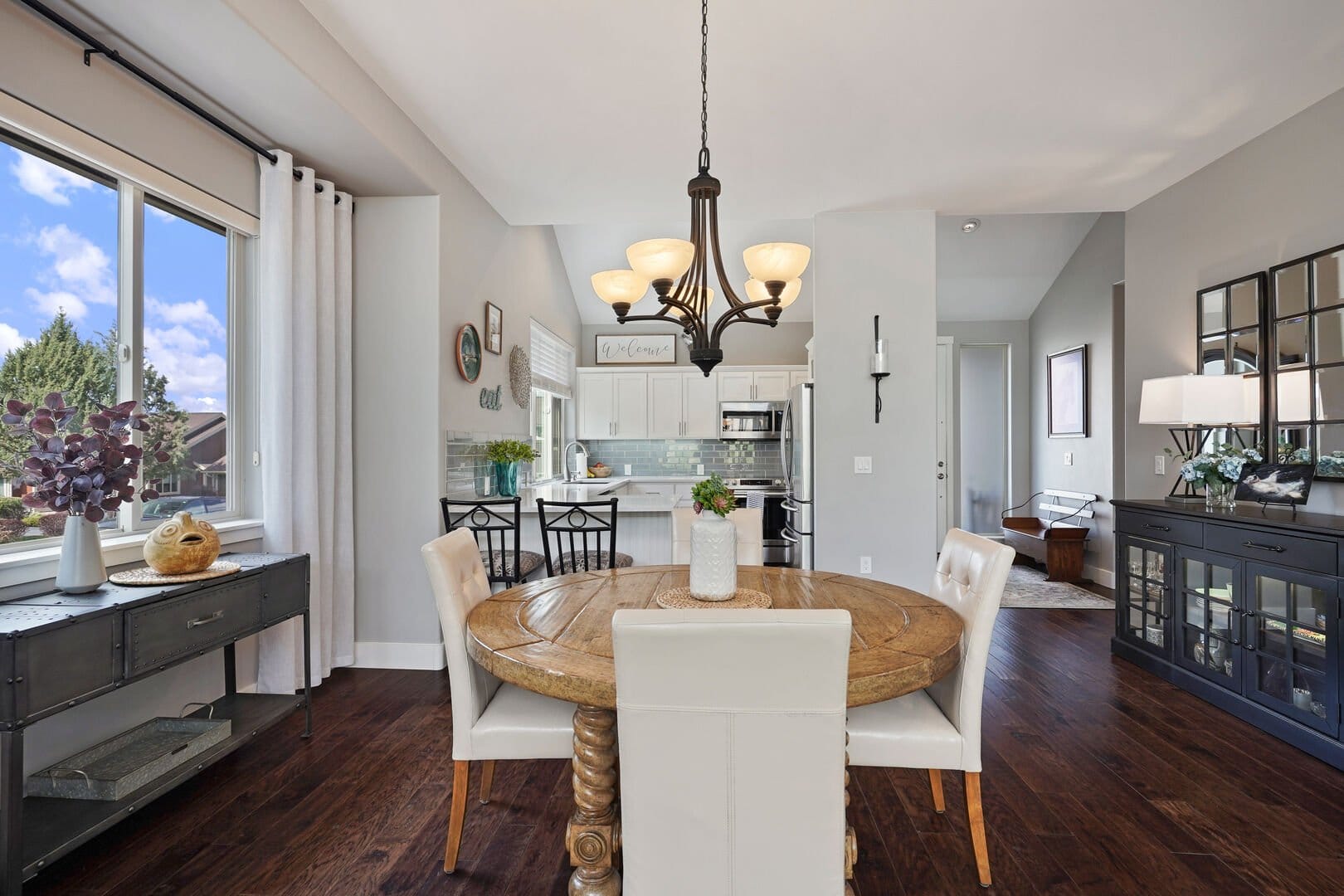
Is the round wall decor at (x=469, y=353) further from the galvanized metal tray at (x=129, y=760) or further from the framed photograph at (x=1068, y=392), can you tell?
the framed photograph at (x=1068, y=392)

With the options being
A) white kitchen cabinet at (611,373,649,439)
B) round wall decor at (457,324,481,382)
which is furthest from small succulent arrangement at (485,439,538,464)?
white kitchen cabinet at (611,373,649,439)

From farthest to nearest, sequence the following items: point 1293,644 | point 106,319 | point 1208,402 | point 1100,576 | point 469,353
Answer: point 1100,576
point 469,353
point 1208,402
point 1293,644
point 106,319

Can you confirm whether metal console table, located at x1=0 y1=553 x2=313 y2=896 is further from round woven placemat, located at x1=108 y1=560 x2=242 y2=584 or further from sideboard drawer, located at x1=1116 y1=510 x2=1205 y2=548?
sideboard drawer, located at x1=1116 y1=510 x2=1205 y2=548

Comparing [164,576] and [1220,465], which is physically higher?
[1220,465]

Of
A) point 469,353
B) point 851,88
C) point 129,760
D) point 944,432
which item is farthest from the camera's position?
point 944,432

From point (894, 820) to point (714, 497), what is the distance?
1.18 m

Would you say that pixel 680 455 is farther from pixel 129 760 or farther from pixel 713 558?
pixel 129 760

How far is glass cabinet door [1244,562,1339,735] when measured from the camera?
7.81ft

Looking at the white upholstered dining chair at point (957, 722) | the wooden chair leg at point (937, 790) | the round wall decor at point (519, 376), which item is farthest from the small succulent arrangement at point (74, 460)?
the round wall decor at point (519, 376)

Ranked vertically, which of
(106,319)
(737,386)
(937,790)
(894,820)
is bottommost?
(894,820)

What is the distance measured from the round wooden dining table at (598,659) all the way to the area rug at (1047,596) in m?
3.11

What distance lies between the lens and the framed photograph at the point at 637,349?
23.2 ft

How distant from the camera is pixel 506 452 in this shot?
4.07 m

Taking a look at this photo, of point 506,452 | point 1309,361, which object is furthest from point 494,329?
point 1309,361
